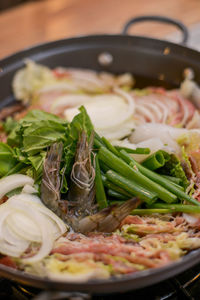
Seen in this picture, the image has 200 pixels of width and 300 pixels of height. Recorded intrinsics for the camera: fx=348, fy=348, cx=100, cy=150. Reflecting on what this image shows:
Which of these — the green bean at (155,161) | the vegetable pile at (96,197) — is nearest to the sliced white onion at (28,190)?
the vegetable pile at (96,197)

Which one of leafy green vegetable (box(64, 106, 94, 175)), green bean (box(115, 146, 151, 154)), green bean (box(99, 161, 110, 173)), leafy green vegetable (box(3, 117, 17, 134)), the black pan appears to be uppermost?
the black pan

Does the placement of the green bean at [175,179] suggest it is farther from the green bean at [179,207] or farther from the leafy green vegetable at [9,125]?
the leafy green vegetable at [9,125]

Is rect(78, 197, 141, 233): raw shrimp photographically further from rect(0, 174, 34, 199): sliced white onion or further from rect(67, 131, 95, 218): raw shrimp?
rect(0, 174, 34, 199): sliced white onion

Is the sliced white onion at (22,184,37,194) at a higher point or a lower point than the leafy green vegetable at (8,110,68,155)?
lower

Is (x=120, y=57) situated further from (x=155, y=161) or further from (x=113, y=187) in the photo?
(x=113, y=187)

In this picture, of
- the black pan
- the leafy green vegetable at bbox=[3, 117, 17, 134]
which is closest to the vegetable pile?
the leafy green vegetable at bbox=[3, 117, 17, 134]

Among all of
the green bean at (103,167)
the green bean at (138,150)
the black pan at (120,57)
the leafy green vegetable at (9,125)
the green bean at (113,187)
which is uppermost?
the black pan at (120,57)

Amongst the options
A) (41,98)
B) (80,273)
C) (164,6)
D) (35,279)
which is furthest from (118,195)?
(164,6)
